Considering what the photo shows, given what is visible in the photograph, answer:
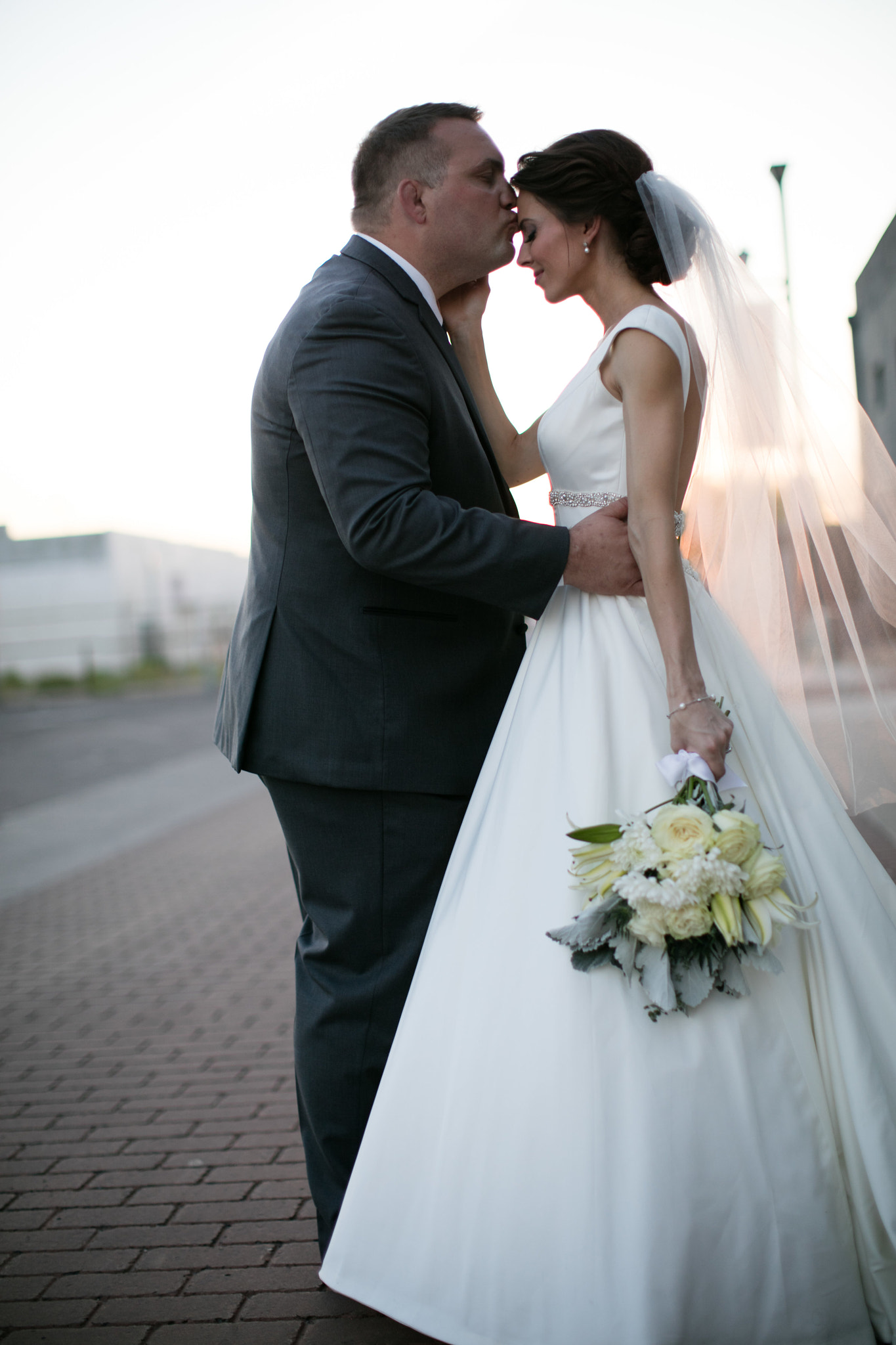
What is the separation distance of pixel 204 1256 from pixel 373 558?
5.79 ft

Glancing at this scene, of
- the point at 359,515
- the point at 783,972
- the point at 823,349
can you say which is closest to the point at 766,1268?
the point at 783,972

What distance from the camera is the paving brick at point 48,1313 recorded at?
237cm

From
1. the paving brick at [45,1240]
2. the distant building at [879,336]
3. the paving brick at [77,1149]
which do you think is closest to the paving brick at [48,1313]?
the paving brick at [45,1240]

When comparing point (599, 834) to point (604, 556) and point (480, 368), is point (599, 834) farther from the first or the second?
point (480, 368)

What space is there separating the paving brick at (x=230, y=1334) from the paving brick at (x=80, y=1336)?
0.16 feet

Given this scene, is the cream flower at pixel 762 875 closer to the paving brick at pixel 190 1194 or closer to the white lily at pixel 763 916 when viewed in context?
the white lily at pixel 763 916

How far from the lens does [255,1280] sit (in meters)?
2.49

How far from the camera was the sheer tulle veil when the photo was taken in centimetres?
244

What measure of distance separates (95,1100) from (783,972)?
272cm

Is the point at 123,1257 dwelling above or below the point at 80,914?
above

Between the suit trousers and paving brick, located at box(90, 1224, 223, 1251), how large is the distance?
18.8 inches

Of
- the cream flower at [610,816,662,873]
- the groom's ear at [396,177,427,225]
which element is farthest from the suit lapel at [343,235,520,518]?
the cream flower at [610,816,662,873]

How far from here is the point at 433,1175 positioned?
1.95m

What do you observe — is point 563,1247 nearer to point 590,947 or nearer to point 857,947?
point 590,947
